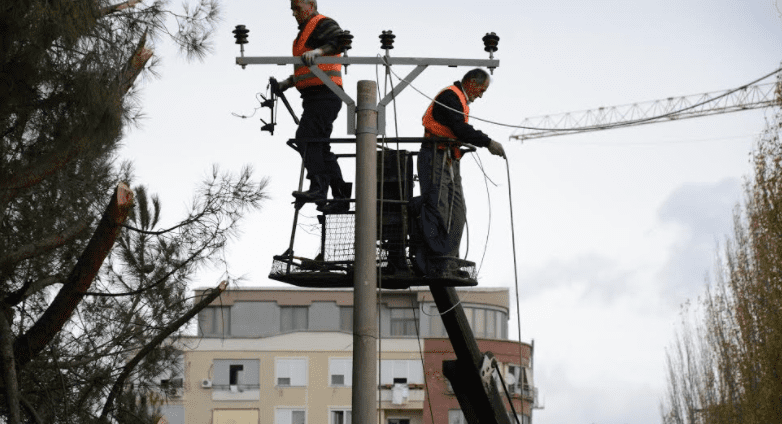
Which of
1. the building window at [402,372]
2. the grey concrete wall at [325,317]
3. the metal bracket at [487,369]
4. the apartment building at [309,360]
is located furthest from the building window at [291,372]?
the metal bracket at [487,369]

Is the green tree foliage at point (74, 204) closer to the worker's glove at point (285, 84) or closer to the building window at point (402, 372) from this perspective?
the worker's glove at point (285, 84)

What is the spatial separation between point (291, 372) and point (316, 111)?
49240 mm

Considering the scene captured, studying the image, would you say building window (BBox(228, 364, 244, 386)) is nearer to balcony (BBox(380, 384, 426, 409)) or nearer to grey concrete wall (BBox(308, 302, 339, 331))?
grey concrete wall (BBox(308, 302, 339, 331))

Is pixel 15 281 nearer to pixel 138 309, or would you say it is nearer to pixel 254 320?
pixel 138 309

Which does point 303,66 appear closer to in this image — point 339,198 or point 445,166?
point 339,198

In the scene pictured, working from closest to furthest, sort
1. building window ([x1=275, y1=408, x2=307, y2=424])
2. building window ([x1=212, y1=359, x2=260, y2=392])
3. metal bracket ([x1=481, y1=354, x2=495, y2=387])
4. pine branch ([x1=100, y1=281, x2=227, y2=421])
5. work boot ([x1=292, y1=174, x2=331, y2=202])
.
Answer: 1. work boot ([x1=292, y1=174, x2=331, y2=202])
2. metal bracket ([x1=481, y1=354, x2=495, y2=387])
3. pine branch ([x1=100, y1=281, x2=227, y2=421])
4. building window ([x1=212, y1=359, x2=260, y2=392])
5. building window ([x1=275, y1=408, x2=307, y2=424])

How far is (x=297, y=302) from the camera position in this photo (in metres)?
59.5

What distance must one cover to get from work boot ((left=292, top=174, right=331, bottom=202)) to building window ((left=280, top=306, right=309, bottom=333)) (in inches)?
1953

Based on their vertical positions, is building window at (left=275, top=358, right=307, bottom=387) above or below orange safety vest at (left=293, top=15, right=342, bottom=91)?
above

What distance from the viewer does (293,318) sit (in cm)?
5928

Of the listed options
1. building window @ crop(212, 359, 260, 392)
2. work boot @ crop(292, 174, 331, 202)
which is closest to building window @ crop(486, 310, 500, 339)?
building window @ crop(212, 359, 260, 392)

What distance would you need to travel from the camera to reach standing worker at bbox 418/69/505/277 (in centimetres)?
975

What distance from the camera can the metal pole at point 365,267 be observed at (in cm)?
793

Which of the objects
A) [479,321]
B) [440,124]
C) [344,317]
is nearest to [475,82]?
[440,124]
